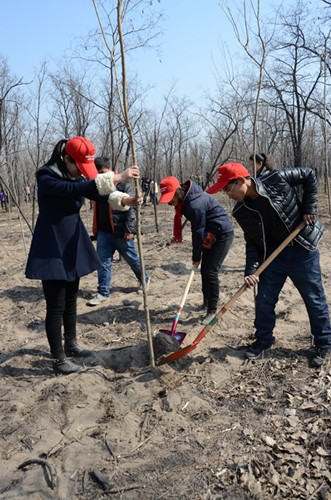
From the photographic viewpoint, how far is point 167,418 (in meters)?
2.42

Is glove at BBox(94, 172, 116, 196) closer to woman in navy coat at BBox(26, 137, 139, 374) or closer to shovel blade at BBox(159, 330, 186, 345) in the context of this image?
woman in navy coat at BBox(26, 137, 139, 374)

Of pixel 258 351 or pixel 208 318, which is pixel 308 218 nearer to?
pixel 258 351

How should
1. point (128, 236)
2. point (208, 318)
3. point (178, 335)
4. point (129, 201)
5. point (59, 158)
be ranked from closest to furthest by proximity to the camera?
point (129, 201)
point (59, 158)
point (178, 335)
point (208, 318)
point (128, 236)

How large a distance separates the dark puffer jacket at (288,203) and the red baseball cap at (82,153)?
3.86 feet

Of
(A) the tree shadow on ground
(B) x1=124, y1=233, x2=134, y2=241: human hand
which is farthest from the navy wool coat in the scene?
(B) x1=124, y1=233, x2=134, y2=241: human hand

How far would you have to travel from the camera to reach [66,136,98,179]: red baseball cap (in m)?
2.45

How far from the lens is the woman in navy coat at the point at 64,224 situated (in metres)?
2.47

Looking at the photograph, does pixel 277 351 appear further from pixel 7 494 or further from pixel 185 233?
pixel 185 233

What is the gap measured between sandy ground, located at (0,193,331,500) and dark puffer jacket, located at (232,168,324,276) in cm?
104

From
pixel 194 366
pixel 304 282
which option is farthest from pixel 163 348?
pixel 304 282

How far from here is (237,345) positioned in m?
3.41

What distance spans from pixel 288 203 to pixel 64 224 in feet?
5.47

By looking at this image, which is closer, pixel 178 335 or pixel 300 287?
pixel 300 287

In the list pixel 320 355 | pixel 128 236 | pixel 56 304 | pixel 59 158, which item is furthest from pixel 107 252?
pixel 320 355
